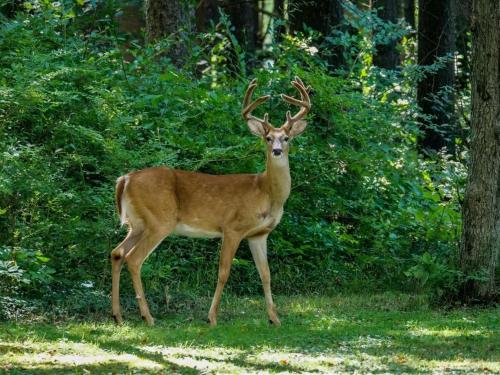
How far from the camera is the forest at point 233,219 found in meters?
9.10

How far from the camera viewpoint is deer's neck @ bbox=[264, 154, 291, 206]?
10867 millimetres

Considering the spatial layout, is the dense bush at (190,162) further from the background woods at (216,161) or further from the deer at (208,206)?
the deer at (208,206)

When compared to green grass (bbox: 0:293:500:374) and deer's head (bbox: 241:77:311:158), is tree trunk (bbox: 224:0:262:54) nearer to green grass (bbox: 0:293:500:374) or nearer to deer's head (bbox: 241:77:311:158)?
deer's head (bbox: 241:77:311:158)

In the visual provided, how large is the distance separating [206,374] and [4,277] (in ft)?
Result: 9.82

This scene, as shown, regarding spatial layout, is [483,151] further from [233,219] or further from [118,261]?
[118,261]

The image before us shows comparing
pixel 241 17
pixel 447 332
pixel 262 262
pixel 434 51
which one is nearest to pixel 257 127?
pixel 262 262

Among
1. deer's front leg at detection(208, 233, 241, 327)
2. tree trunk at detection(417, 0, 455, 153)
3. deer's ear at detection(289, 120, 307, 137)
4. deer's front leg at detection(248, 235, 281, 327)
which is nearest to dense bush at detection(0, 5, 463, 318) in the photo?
deer's front leg at detection(208, 233, 241, 327)

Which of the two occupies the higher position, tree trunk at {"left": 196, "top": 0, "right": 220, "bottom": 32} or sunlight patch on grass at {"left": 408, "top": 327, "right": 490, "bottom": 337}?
tree trunk at {"left": 196, "top": 0, "right": 220, "bottom": 32}

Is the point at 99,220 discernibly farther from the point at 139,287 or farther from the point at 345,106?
the point at 345,106

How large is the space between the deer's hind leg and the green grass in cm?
18

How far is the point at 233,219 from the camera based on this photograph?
1083 centimetres

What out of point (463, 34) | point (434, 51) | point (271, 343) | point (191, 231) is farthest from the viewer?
point (463, 34)

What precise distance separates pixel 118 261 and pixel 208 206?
1020 millimetres

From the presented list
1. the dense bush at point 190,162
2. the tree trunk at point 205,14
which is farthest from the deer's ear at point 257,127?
the tree trunk at point 205,14
